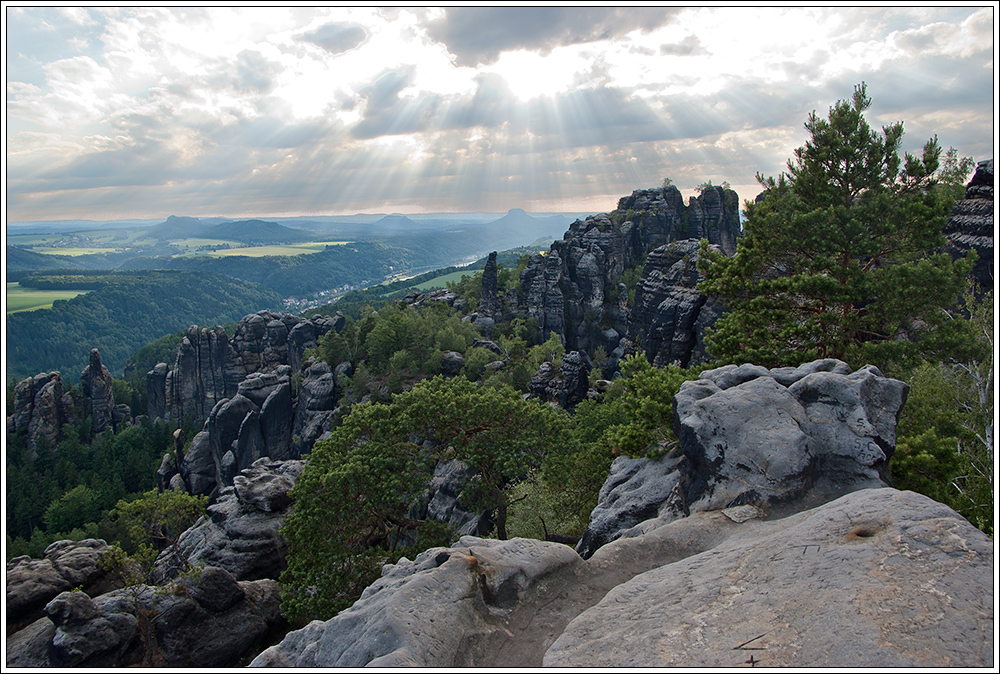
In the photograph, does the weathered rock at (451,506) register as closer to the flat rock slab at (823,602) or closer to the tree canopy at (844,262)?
the tree canopy at (844,262)

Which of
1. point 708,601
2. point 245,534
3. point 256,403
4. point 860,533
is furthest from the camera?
point 256,403

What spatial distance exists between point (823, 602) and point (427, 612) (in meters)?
6.31

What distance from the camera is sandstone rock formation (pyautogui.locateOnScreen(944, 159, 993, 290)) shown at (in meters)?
33.1

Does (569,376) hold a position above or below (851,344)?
below

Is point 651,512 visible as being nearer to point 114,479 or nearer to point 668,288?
point 668,288

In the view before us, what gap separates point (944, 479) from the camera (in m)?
14.3

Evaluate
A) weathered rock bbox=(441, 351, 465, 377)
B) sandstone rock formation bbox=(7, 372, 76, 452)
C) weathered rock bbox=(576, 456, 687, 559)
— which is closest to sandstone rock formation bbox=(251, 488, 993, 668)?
weathered rock bbox=(576, 456, 687, 559)

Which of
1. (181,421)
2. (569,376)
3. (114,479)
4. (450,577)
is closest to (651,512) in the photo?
(450,577)

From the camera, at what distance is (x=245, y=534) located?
90.8ft

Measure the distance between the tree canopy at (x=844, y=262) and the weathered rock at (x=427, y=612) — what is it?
1546 centimetres

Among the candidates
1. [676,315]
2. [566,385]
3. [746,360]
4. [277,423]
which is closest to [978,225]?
[676,315]

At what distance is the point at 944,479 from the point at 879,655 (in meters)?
11.1

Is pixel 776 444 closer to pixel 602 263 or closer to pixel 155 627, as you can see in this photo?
pixel 155 627

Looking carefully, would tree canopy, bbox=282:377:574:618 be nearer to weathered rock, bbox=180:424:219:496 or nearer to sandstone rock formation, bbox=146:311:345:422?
weathered rock, bbox=180:424:219:496
